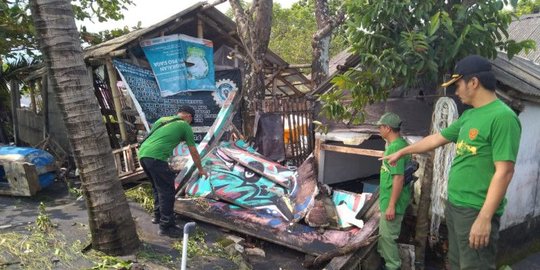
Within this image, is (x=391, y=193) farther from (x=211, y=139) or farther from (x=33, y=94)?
(x=33, y=94)

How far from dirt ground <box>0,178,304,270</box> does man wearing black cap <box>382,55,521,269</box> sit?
8.73 ft

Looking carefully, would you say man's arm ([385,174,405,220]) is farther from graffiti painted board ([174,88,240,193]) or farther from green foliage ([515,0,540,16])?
green foliage ([515,0,540,16])

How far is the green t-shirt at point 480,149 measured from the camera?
2650 mm

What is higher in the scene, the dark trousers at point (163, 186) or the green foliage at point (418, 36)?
the green foliage at point (418, 36)

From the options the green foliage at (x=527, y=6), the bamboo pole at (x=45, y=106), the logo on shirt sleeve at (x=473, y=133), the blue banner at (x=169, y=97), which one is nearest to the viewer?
the logo on shirt sleeve at (x=473, y=133)

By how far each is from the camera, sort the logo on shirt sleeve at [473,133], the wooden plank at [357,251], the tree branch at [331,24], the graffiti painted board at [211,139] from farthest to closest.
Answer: the tree branch at [331,24] < the graffiti painted board at [211,139] < the wooden plank at [357,251] < the logo on shirt sleeve at [473,133]

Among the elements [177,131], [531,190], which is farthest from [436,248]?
[177,131]

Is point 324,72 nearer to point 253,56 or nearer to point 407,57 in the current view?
→ point 253,56

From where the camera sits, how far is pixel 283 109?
8.48 metres

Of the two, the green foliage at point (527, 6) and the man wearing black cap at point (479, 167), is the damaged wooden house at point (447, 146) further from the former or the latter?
the green foliage at point (527, 6)

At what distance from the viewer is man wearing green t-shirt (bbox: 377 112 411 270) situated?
4379 millimetres

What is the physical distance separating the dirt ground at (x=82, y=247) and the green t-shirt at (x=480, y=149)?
2.79 m

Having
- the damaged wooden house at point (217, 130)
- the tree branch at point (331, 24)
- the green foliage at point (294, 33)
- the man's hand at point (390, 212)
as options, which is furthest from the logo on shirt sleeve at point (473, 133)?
the green foliage at point (294, 33)

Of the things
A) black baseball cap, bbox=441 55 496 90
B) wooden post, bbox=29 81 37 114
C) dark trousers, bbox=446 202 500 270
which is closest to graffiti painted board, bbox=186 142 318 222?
dark trousers, bbox=446 202 500 270
